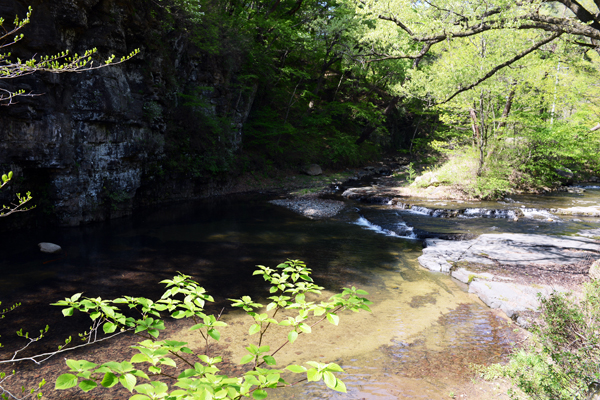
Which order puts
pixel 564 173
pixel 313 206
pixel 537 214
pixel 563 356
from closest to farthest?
pixel 563 356
pixel 537 214
pixel 313 206
pixel 564 173

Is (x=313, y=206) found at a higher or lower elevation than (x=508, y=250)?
lower

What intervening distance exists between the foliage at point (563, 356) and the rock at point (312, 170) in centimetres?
2044

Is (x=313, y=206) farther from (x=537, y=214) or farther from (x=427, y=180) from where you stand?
(x=537, y=214)

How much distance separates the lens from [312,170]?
78.1 feet

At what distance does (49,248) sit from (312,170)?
56.2 ft

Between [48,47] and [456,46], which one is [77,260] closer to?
[48,47]

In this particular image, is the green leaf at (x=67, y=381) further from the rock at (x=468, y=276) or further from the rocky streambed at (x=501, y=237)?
the rock at (x=468, y=276)

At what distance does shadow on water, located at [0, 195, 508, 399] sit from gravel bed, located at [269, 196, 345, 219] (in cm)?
117

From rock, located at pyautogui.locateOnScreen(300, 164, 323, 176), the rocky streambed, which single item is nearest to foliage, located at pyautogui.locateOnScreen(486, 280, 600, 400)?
the rocky streambed

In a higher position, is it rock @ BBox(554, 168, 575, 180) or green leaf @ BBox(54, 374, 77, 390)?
green leaf @ BBox(54, 374, 77, 390)

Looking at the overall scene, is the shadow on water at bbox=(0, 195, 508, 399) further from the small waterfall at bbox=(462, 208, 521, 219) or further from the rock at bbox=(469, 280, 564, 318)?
the small waterfall at bbox=(462, 208, 521, 219)

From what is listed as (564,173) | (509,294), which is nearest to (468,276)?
(509,294)

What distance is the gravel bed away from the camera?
46.5 ft

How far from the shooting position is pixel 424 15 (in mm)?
7773
